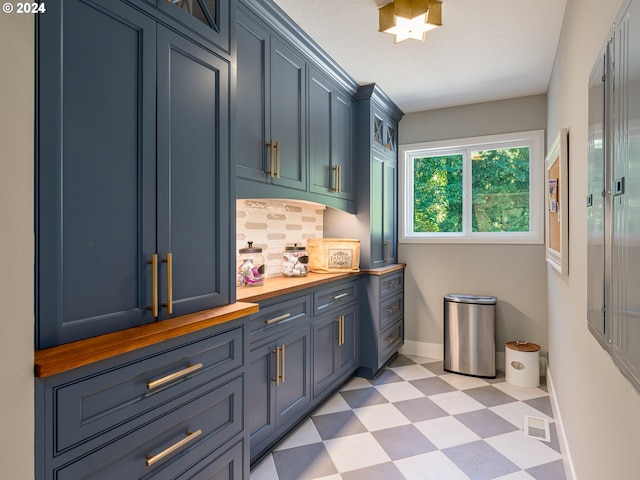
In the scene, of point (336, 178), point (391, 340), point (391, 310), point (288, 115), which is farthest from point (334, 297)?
point (288, 115)

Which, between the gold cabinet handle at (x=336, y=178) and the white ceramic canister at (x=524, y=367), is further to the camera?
the white ceramic canister at (x=524, y=367)

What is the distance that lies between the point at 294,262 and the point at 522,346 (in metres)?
2.17

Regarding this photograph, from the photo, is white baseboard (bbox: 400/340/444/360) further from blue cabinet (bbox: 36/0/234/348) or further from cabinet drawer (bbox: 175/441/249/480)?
blue cabinet (bbox: 36/0/234/348)

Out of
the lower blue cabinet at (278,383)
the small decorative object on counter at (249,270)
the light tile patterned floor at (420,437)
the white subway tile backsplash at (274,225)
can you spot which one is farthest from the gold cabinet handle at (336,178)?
the light tile patterned floor at (420,437)

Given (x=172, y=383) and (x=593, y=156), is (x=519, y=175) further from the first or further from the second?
(x=172, y=383)

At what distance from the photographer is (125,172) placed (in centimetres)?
116

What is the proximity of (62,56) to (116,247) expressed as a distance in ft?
1.73

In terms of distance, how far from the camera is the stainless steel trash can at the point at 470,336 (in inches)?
132

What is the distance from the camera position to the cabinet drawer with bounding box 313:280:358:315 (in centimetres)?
259

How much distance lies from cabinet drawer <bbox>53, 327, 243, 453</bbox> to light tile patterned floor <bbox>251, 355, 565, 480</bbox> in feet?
3.17

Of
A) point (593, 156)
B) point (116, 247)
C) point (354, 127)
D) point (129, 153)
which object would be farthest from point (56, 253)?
point (354, 127)

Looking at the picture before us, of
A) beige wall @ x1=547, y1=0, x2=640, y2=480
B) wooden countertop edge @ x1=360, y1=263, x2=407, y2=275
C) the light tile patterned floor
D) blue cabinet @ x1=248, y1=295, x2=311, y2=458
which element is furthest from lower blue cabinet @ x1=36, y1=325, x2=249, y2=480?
wooden countertop edge @ x1=360, y1=263, x2=407, y2=275

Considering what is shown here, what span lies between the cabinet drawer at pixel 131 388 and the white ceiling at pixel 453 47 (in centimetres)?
190

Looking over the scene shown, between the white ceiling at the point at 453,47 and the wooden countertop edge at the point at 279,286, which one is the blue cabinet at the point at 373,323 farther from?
the white ceiling at the point at 453,47
